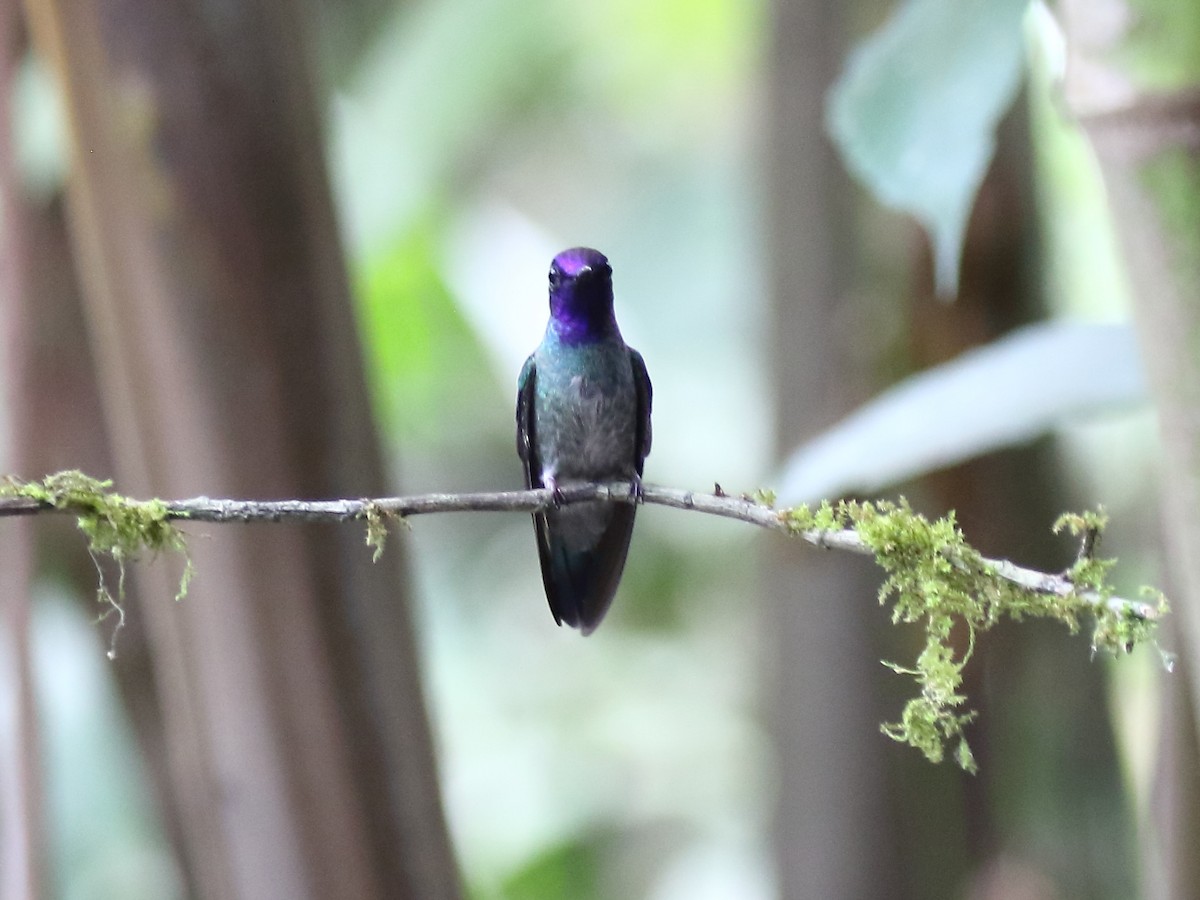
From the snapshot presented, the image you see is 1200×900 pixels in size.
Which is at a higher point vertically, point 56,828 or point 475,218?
point 475,218

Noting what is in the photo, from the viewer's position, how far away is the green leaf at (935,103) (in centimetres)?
142

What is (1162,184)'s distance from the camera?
2.80ft

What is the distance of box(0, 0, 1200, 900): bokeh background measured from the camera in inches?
58.3

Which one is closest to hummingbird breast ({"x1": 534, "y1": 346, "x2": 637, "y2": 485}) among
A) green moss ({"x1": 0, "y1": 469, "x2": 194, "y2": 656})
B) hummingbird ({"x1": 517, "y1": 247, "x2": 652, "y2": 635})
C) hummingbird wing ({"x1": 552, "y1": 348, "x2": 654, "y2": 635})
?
hummingbird ({"x1": 517, "y1": 247, "x2": 652, "y2": 635})

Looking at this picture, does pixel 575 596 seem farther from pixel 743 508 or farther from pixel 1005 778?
pixel 1005 778

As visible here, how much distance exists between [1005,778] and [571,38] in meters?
3.09

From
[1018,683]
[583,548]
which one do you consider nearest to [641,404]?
[583,548]

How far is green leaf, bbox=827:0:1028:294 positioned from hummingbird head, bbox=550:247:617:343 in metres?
0.41

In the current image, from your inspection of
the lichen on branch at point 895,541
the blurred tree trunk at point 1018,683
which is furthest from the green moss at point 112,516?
the blurred tree trunk at point 1018,683

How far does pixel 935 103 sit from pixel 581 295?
0.64m

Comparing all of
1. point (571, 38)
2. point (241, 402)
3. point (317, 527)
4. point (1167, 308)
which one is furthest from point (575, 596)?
point (571, 38)

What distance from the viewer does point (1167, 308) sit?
2.79ft

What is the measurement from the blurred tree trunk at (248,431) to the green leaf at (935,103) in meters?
0.71

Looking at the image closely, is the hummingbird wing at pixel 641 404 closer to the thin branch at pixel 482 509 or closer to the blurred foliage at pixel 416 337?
the blurred foliage at pixel 416 337
